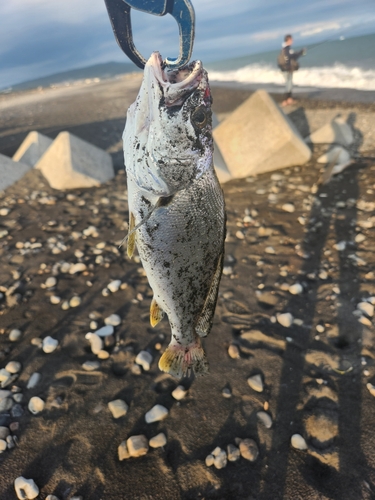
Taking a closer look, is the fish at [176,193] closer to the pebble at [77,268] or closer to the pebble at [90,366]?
the pebble at [90,366]

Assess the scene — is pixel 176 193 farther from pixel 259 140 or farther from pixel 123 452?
pixel 259 140

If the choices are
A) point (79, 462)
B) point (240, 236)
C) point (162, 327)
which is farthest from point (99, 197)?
point (79, 462)

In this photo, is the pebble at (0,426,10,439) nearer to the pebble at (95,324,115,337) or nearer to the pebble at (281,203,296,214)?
the pebble at (95,324,115,337)

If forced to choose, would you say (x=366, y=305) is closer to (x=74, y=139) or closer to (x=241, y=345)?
(x=241, y=345)

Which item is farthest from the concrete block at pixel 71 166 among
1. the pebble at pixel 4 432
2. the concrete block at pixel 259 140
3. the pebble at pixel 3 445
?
the pebble at pixel 3 445

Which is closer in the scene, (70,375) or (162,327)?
→ (70,375)
